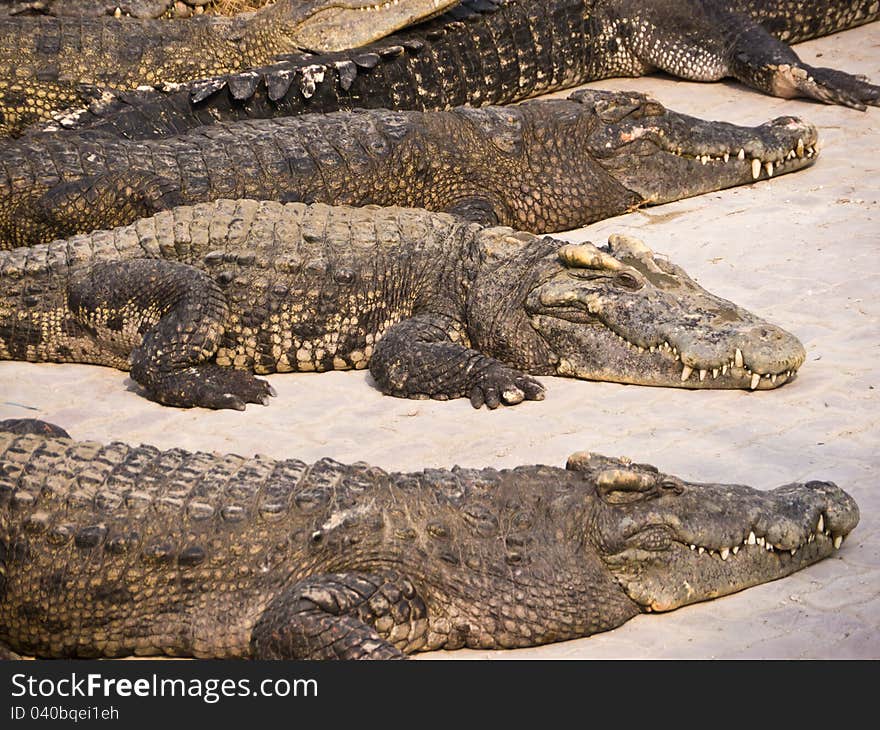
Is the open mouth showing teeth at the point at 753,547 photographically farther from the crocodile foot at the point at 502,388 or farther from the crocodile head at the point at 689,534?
the crocodile foot at the point at 502,388

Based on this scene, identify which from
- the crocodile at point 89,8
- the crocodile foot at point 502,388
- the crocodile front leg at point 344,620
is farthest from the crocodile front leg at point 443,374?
the crocodile at point 89,8

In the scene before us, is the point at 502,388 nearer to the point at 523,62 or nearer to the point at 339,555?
the point at 339,555

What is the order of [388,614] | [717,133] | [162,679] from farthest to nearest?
[717,133], [388,614], [162,679]

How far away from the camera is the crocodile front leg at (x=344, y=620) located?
4.18 metres

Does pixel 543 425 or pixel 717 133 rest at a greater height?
pixel 717 133

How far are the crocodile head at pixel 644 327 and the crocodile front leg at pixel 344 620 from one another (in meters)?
2.37

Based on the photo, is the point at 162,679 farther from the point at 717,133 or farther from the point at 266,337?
the point at 717,133

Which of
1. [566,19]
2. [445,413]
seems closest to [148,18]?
[566,19]

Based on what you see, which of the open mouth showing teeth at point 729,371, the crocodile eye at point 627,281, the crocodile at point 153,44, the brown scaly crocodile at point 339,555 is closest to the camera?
the brown scaly crocodile at point 339,555

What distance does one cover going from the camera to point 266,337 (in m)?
6.91

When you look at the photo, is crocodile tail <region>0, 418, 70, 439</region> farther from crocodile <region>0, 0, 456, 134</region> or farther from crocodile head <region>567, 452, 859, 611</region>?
crocodile <region>0, 0, 456, 134</region>

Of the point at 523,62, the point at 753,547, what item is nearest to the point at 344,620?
the point at 753,547

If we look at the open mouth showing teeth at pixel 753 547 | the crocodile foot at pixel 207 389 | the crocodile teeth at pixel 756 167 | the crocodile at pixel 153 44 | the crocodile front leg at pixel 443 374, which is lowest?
the crocodile foot at pixel 207 389

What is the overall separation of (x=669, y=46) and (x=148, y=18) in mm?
3810
